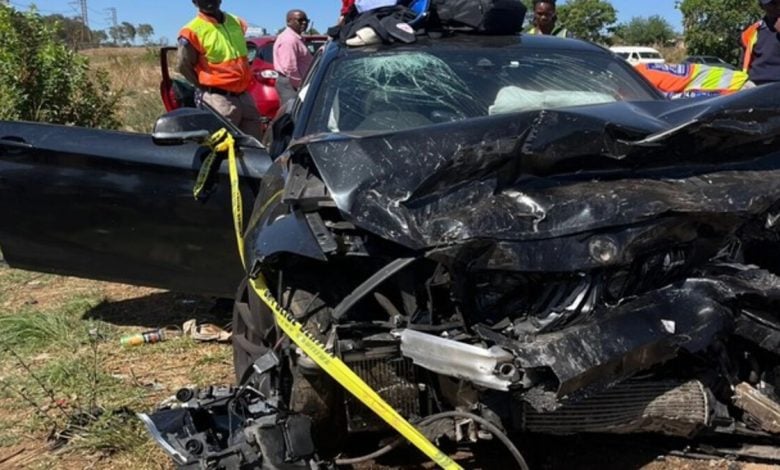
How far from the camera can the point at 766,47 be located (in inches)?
199

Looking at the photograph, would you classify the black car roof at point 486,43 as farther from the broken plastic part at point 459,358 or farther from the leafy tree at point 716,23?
the leafy tree at point 716,23

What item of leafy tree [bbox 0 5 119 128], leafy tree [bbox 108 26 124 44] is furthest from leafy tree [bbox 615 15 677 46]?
leafy tree [bbox 0 5 119 128]

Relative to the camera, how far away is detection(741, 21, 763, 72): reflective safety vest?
5.22 m

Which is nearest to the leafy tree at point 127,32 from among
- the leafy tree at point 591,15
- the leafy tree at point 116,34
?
the leafy tree at point 116,34

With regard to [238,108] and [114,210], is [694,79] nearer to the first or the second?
[238,108]

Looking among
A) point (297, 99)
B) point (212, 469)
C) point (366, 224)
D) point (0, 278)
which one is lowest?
point (0, 278)

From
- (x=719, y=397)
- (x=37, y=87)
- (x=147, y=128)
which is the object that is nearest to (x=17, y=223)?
(x=719, y=397)

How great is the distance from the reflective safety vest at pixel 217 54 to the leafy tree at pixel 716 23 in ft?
105

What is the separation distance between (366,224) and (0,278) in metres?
4.64

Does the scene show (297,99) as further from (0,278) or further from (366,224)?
(0,278)

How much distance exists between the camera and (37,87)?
838cm

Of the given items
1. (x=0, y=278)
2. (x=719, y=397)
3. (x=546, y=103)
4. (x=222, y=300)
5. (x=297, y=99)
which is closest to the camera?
(x=719, y=397)

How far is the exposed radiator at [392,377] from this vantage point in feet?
7.42

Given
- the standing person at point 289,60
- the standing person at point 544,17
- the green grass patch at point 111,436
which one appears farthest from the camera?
the standing person at point 289,60
